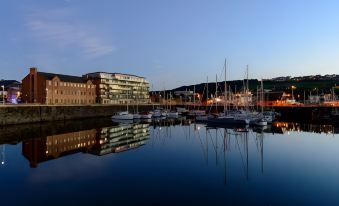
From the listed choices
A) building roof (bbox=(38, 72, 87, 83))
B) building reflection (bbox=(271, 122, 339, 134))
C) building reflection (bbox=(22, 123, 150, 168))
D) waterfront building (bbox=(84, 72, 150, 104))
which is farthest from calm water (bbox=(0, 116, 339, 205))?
waterfront building (bbox=(84, 72, 150, 104))

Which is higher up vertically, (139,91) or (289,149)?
(139,91)

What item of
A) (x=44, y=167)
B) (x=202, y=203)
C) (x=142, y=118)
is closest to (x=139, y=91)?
(x=142, y=118)

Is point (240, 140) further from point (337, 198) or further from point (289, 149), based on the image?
point (337, 198)

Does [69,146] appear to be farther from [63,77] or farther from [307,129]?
[63,77]

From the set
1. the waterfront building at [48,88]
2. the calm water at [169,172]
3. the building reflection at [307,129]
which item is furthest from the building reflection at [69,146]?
the waterfront building at [48,88]

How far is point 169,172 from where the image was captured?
2547 cm

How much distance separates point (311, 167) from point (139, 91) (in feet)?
501

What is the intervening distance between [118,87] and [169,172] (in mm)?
137469

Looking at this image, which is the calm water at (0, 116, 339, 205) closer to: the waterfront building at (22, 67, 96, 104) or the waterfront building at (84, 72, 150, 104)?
the waterfront building at (22, 67, 96, 104)

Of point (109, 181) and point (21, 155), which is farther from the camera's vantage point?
point (21, 155)

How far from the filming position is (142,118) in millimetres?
91688

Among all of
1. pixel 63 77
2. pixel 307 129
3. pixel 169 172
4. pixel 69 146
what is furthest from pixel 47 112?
pixel 169 172

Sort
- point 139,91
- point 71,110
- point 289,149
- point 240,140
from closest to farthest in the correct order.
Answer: point 289,149, point 240,140, point 71,110, point 139,91

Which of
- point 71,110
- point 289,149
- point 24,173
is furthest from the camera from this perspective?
point 71,110
